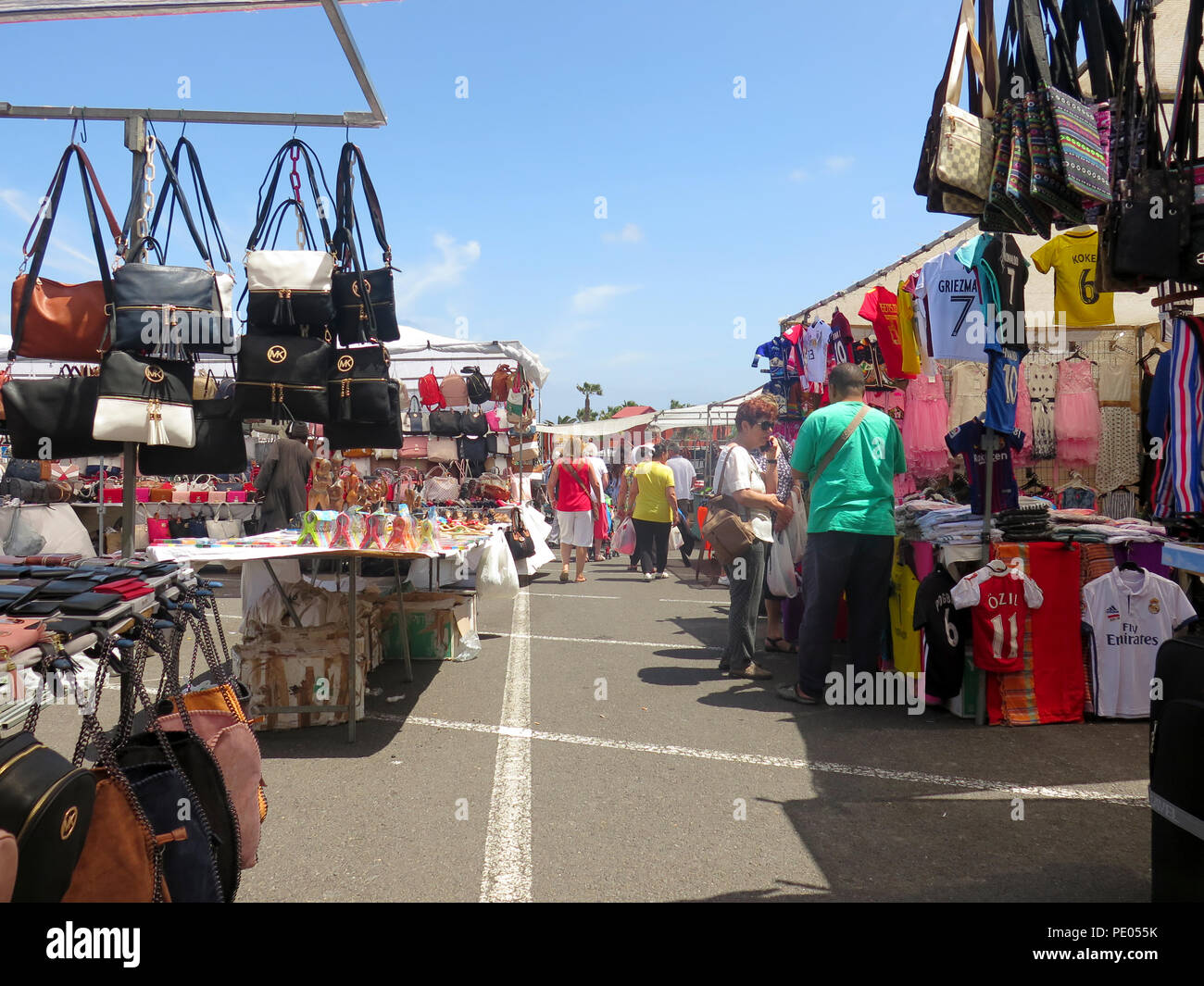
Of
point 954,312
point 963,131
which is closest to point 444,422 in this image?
point 954,312

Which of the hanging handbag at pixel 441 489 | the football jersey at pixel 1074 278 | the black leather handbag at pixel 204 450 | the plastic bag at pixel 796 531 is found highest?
the football jersey at pixel 1074 278

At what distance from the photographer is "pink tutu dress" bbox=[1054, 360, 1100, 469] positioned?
6.70 meters

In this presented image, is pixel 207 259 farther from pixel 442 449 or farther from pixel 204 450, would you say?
pixel 442 449

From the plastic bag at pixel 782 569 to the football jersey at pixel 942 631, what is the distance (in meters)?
1.68

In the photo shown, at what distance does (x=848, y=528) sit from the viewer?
5.16m

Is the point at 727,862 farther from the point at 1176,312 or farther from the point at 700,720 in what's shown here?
the point at 1176,312

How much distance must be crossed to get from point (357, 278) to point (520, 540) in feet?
23.3

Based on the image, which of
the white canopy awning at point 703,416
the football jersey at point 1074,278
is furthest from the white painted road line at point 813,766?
the white canopy awning at point 703,416

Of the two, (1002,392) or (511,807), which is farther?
(1002,392)

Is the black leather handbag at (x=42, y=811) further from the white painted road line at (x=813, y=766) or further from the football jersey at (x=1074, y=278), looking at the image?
the football jersey at (x=1074, y=278)

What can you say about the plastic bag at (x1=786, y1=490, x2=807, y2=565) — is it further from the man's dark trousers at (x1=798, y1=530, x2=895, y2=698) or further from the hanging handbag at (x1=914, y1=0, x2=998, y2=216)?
the hanging handbag at (x1=914, y1=0, x2=998, y2=216)

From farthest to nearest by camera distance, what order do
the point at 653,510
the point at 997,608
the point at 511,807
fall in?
the point at 653,510
the point at 997,608
the point at 511,807

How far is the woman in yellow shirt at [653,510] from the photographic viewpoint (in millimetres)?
11469

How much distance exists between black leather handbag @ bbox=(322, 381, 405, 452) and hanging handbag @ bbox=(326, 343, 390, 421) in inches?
1.8
